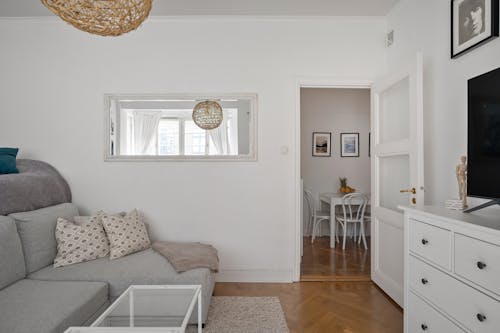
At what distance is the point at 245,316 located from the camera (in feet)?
7.56

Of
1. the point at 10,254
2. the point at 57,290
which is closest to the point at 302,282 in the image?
the point at 57,290

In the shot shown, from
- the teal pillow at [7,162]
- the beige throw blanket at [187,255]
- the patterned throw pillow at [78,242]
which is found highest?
the teal pillow at [7,162]

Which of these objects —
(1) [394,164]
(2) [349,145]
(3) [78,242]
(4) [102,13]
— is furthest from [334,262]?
(4) [102,13]

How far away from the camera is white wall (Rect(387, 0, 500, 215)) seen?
6.36 feet

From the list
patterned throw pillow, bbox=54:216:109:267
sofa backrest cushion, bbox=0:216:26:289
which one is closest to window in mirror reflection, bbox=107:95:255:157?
patterned throw pillow, bbox=54:216:109:267

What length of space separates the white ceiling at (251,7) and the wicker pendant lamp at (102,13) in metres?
1.59

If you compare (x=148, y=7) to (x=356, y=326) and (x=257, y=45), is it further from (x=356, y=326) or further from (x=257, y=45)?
(x=356, y=326)

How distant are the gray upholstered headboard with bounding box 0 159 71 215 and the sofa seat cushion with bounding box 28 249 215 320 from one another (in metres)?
0.59

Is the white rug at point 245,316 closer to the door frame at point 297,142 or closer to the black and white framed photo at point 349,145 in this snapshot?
the door frame at point 297,142

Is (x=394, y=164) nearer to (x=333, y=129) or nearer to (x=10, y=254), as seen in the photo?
(x=333, y=129)

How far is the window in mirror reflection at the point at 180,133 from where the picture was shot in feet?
10.2

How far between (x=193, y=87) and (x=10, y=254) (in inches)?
84.7

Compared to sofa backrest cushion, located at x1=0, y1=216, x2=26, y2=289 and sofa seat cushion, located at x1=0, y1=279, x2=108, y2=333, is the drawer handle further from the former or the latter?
sofa backrest cushion, located at x1=0, y1=216, x2=26, y2=289

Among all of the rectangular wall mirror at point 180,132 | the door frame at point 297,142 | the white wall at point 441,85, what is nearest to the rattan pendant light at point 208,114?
the rectangular wall mirror at point 180,132
